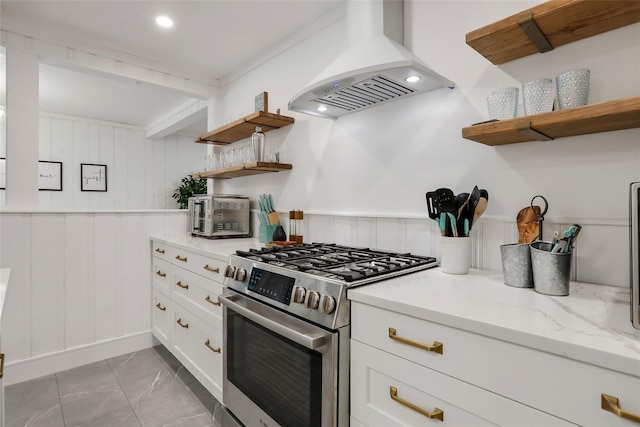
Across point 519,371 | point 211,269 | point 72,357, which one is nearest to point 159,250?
point 72,357

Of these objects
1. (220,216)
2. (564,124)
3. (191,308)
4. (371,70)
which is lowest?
(191,308)

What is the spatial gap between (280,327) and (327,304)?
249mm

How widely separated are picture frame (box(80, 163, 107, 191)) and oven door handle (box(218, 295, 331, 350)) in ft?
15.2

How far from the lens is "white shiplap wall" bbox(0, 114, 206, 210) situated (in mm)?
4852

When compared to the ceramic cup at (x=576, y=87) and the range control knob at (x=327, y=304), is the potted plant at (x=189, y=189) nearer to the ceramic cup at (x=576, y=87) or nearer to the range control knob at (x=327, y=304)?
the range control knob at (x=327, y=304)

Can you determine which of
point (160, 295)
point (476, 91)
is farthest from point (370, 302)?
point (160, 295)

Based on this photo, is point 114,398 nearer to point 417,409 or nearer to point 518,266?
point 417,409

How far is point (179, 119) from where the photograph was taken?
435cm

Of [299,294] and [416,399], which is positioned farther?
[299,294]

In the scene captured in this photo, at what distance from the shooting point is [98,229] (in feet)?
8.68

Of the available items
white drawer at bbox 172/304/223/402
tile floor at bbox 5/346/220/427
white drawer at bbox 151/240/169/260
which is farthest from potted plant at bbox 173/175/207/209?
white drawer at bbox 172/304/223/402

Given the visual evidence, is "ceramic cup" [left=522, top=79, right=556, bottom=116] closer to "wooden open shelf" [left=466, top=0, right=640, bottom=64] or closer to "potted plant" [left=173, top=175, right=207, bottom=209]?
"wooden open shelf" [left=466, top=0, right=640, bottom=64]

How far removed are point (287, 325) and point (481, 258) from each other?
0.89 meters

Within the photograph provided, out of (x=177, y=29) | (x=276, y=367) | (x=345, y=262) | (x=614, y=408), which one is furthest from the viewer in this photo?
(x=177, y=29)
